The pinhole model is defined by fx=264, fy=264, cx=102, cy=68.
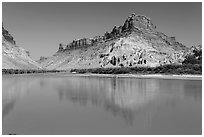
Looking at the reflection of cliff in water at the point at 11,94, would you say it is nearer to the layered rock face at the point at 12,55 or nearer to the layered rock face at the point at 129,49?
the layered rock face at the point at 129,49

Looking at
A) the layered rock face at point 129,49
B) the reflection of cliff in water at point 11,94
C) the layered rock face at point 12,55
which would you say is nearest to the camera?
the reflection of cliff in water at point 11,94

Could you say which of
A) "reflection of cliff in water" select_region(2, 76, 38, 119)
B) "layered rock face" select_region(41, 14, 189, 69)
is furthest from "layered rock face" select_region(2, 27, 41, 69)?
"reflection of cliff in water" select_region(2, 76, 38, 119)

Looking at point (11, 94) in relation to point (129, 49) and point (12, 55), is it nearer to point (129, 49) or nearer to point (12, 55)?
point (129, 49)

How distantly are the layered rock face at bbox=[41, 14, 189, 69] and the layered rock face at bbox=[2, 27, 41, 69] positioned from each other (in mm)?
21457

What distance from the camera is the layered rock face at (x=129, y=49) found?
98.0 metres

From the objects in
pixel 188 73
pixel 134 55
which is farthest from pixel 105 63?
pixel 188 73

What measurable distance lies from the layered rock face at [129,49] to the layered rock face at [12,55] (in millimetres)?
21457

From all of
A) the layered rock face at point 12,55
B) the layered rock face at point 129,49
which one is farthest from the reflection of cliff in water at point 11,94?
the layered rock face at point 12,55

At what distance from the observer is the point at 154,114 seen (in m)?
13.4

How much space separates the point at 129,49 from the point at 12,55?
1927 inches

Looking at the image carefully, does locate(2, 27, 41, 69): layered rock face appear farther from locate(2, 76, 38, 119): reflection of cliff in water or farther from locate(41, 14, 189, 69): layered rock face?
locate(2, 76, 38, 119): reflection of cliff in water

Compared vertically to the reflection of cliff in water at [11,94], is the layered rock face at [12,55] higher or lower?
higher

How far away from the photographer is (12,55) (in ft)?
362

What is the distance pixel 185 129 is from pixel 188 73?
4847 cm
